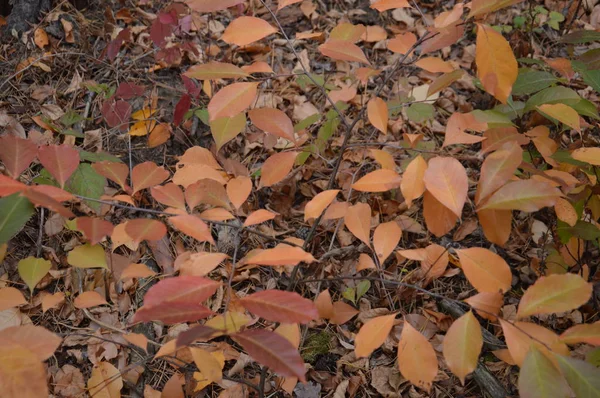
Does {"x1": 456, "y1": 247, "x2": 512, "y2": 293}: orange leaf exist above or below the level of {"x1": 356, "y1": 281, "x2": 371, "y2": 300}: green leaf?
above

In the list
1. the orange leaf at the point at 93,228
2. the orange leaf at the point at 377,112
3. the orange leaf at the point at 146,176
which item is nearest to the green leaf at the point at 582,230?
the orange leaf at the point at 377,112

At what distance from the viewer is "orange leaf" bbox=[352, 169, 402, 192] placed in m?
1.08

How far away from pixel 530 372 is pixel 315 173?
134 cm

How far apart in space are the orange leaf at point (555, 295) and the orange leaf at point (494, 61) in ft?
1.15

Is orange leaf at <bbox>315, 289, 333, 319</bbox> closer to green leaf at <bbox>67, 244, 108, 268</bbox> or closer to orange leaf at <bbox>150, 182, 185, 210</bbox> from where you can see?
orange leaf at <bbox>150, 182, 185, 210</bbox>

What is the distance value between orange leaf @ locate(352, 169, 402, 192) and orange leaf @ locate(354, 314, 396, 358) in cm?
29

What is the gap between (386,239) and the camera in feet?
3.81

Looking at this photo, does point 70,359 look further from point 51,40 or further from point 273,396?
point 51,40

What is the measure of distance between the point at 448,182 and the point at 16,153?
35.9 inches

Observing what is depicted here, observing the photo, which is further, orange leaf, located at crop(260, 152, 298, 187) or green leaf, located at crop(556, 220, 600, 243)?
green leaf, located at crop(556, 220, 600, 243)

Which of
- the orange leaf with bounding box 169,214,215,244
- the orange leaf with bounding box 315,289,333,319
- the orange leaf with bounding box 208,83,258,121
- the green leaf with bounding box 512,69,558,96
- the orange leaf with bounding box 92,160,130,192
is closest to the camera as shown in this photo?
the orange leaf with bounding box 169,214,215,244

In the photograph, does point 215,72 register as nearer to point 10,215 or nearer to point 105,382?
point 10,215

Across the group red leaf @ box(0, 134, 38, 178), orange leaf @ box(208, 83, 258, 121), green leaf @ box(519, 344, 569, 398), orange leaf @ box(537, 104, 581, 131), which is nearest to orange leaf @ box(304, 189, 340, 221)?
orange leaf @ box(208, 83, 258, 121)

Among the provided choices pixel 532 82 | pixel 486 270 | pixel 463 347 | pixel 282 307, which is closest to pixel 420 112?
pixel 532 82
